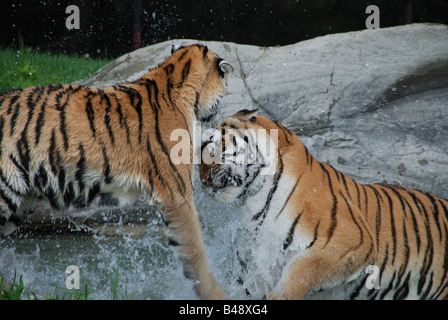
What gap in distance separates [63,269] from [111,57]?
328 cm

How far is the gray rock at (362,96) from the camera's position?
114 inches

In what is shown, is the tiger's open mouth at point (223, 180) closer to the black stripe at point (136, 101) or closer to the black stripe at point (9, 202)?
the black stripe at point (136, 101)

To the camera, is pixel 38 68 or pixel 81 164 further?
pixel 38 68

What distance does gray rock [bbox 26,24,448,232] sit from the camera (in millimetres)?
2906

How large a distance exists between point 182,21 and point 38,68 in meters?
1.63

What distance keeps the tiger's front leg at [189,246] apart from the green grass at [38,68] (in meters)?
2.31

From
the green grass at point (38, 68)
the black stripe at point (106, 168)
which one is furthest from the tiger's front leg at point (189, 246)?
the green grass at point (38, 68)

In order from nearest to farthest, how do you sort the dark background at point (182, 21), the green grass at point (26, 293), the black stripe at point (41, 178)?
the green grass at point (26, 293) → the black stripe at point (41, 178) → the dark background at point (182, 21)

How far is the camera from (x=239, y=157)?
2.09m

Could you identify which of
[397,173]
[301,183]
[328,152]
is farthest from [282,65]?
[301,183]
